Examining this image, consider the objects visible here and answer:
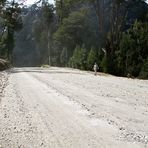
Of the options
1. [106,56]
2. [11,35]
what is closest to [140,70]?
[106,56]

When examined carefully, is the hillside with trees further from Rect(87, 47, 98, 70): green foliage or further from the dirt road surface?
the dirt road surface

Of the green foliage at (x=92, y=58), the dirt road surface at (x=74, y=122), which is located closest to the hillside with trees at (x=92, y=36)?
the green foliage at (x=92, y=58)

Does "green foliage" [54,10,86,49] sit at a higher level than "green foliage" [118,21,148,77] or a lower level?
higher

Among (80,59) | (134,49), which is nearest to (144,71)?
(134,49)

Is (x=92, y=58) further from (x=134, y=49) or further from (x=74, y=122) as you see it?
(x=74, y=122)

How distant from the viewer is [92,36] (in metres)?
79.7

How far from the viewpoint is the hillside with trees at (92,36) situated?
38.2 m

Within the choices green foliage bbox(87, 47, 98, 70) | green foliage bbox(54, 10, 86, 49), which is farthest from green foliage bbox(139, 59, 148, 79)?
green foliage bbox(54, 10, 86, 49)

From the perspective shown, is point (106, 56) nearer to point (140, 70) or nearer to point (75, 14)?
point (140, 70)

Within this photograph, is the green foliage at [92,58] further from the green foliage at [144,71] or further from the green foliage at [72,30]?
the green foliage at [72,30]

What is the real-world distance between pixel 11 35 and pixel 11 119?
2939 inches

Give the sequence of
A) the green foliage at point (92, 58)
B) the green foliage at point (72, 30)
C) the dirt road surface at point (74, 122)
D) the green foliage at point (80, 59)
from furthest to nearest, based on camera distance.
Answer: the green foliage at point (72, 30), the green foliage at point (80, 59), the green foliage at point (92, 58), the dirt road surface at point (74, 122)

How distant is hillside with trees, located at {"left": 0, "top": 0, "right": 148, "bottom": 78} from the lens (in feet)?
125

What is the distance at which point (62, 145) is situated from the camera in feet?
24.6
